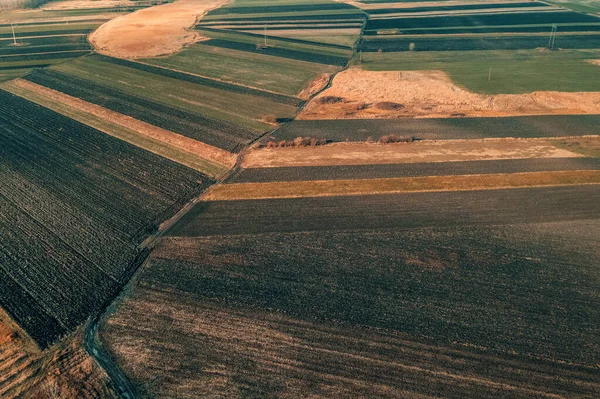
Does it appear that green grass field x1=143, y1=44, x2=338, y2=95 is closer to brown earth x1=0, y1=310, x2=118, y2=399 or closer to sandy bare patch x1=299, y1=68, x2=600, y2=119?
sandy bare patch x1=299, y1=68, x2=600, y2=119

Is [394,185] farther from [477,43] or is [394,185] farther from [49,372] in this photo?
[477,43]

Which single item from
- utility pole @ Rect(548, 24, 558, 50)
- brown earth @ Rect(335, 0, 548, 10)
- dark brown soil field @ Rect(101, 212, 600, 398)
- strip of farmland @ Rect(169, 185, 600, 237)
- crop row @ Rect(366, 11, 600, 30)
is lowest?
dark brown soil field @ Rect(101, 212, 600, 398)

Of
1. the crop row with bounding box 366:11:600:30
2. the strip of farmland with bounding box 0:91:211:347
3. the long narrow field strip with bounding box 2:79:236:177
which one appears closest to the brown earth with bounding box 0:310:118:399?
the strip of farmland with bounding box 0:91:211:347

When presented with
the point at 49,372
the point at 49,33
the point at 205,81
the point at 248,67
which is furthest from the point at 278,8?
the point at 49,372

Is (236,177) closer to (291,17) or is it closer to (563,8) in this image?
(291,17)

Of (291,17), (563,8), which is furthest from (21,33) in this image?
(563,8)

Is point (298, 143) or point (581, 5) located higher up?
point (581, 5)
